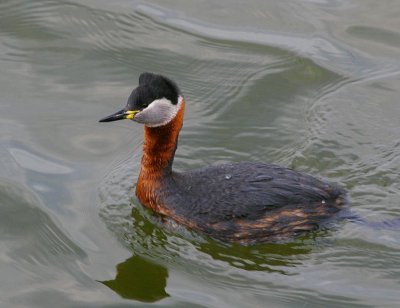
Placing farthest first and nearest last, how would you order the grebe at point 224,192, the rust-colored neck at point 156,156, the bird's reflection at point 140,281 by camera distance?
the rust-colored neck at point 156,156 → the grebe at point 224,192 → the bird's reflection at point 140,281

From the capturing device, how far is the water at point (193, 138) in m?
7.11

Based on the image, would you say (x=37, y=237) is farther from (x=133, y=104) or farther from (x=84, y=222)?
(x=133, y=104)

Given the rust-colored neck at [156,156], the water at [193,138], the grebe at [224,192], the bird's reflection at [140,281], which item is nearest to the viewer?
the bird's reflection at [140,281]

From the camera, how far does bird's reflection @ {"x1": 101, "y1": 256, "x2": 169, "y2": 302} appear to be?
6.99 m

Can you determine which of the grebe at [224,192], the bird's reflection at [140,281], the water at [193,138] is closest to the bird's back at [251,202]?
the grebe at [224,192]

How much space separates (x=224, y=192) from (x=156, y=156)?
2.28 ft

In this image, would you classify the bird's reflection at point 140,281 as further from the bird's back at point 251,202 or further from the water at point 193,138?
the bird's back at point 251,202

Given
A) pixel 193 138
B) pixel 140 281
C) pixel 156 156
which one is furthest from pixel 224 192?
pixel 193 138

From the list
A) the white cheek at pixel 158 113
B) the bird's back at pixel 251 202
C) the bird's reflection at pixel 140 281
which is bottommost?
the bird's reflection at pixel 140 281

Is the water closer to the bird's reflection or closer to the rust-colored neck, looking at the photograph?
the bird's reflection

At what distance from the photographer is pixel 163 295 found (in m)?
6.98

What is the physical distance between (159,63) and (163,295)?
364 centimetres

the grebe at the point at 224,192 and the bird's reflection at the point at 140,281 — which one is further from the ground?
the grebe at the point at 224,192

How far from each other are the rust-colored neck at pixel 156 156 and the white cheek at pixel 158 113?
89 mm
